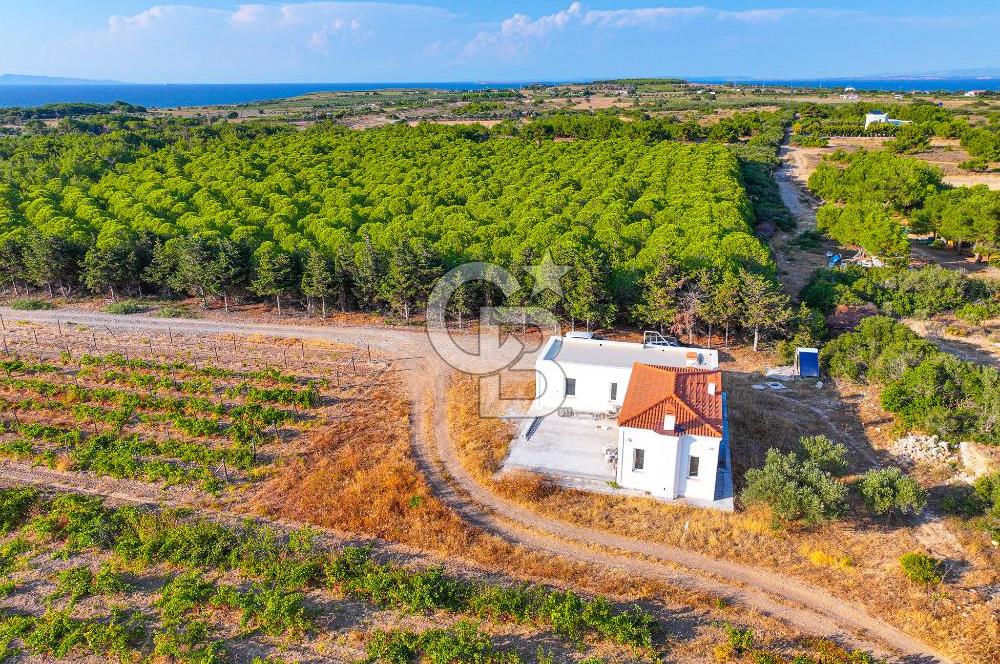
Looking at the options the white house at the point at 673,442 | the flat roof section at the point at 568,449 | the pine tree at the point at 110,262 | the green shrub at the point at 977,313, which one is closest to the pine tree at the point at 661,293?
the flat roof section at the point at 568,449

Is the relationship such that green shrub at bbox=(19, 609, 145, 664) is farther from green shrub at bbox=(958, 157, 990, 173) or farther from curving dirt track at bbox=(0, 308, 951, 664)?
green shrub at bbox=(958, 157, 990, 173)

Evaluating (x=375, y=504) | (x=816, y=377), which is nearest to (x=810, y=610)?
(x=375, y=504)

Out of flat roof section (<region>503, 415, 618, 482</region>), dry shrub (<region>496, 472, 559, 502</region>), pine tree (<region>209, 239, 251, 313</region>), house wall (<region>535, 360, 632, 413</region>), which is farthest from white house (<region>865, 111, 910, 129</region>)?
dry shrub (<region>496, 472, 559, 502</region>)

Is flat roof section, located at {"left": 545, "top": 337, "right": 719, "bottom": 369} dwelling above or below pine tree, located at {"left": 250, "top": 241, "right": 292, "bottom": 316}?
below

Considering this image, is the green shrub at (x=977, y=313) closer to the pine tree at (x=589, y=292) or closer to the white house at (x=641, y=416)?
the white house at (x=641, y=416)

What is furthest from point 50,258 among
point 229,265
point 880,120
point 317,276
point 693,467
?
point 880,120

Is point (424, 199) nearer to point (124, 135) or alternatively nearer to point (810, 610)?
point (810, 610)
